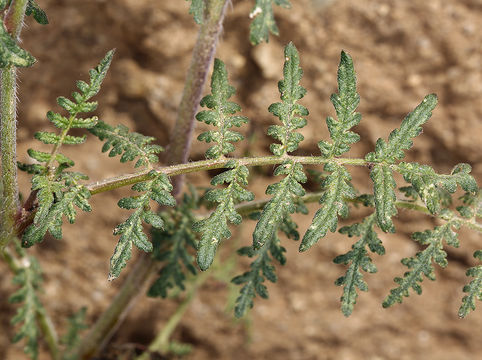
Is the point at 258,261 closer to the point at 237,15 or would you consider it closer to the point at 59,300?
the point at 237,15

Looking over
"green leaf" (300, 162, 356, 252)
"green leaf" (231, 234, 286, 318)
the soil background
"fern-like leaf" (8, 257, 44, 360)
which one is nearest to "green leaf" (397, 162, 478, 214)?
"green leaf" (300, 162, 356, 252)

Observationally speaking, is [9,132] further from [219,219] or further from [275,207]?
[275,207]

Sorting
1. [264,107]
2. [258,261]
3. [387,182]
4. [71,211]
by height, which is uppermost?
[264,107]

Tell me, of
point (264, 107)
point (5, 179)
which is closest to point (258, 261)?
point (5, 179)

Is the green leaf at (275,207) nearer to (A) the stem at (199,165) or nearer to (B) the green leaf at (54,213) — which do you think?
(A) the stem at (199,165)

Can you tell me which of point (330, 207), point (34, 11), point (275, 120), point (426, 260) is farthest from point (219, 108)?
point (275, 120)

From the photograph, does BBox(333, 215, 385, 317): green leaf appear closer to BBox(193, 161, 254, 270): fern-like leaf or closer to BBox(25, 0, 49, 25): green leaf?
BBox(193, 161, 254, 270): fern-like leaf

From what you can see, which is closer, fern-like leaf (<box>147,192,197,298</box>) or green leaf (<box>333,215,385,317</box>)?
green leaf (<box>333,215,385,317</box>)

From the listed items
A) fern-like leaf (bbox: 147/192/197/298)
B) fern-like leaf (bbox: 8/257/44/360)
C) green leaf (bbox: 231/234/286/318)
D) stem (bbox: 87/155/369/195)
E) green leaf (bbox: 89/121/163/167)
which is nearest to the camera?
stem (bbox: 87/155/369/195)
